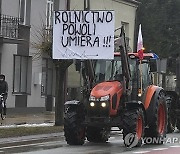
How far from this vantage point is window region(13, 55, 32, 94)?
2812 centimetres

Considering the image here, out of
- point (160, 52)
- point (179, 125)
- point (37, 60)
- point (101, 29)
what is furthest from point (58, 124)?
point (160, 52)

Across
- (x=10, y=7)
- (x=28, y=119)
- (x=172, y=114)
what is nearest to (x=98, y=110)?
(x=172, y=114)

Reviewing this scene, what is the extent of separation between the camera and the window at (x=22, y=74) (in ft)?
92.3

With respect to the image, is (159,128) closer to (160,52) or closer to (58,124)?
(58,124)

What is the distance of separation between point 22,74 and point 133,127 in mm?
15543

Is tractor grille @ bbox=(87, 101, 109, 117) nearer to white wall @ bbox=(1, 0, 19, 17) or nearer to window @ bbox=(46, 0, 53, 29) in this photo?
white wall @ bbox=(1, 0, 19, 17)

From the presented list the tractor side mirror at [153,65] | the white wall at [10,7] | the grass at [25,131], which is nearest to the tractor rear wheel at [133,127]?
the tractor side mirror at [153,65]

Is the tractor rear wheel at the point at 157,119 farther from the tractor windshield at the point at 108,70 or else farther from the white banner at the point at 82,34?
the white banner at the point at 82,34

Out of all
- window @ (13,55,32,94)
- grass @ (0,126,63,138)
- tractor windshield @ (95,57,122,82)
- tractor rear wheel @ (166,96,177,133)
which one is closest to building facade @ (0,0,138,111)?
window @ (13,55,32,94)

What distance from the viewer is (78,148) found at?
46.6 ft

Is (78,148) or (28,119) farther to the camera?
(28,119)

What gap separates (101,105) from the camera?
46.8ft

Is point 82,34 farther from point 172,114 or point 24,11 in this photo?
point 24,11

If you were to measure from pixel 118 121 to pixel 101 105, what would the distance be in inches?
26.0
